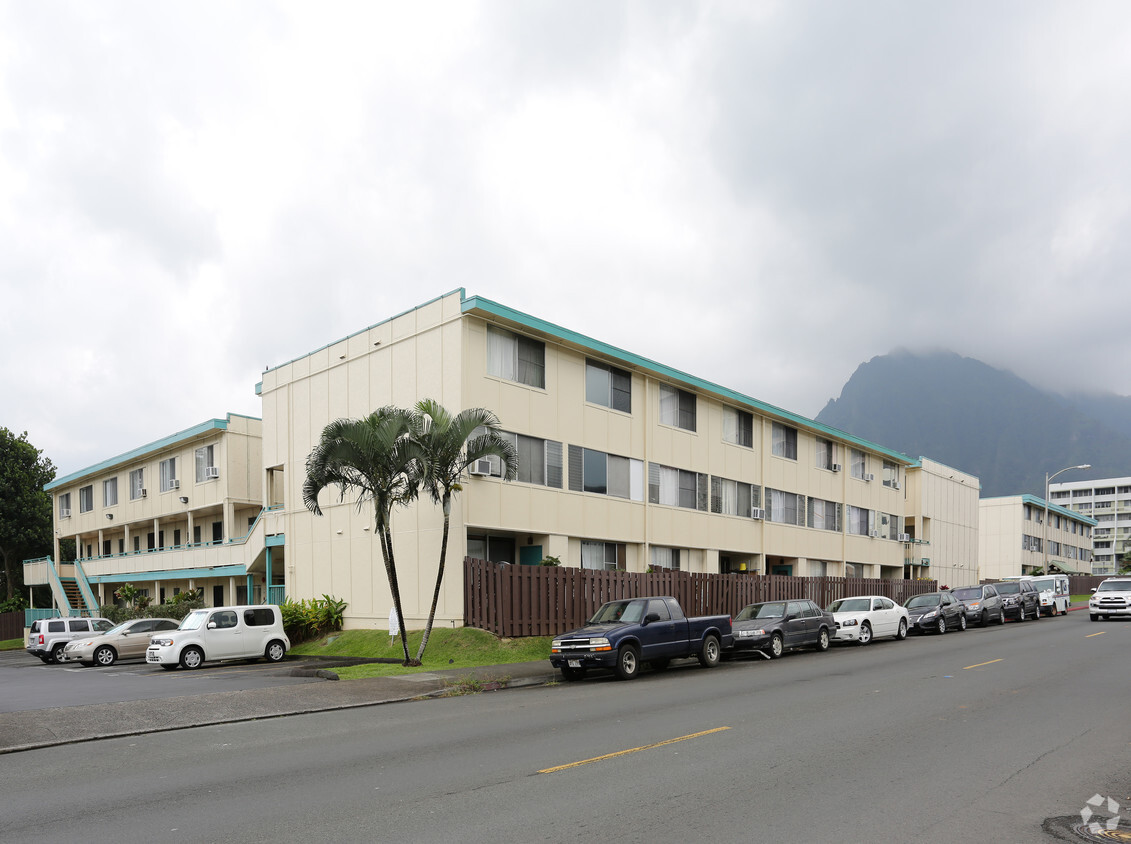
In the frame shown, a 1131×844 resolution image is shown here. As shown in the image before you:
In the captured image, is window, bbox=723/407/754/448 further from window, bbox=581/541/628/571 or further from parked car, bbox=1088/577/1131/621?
parked car, bbox=1088/577/1131/621

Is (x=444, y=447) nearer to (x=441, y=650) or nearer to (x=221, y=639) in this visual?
(x=441, y=650)

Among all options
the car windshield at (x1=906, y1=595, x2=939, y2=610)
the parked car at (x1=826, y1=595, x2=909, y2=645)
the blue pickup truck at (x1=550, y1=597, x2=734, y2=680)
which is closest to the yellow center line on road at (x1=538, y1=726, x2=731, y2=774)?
the blue pickup truck at (x1=550, y1=597, x2=734, y2=680)

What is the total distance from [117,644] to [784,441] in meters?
27.9

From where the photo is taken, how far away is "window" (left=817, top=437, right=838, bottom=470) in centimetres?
4400

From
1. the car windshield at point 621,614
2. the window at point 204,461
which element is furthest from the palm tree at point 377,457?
the window at point 204,461

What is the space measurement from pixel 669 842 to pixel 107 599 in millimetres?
54328

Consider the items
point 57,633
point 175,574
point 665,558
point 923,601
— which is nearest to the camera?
point 57,633

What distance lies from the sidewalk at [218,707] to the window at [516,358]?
10112 mm

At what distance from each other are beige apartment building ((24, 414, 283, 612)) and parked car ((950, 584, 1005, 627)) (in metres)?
27.5

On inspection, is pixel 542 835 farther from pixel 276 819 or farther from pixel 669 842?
pixel 276 819

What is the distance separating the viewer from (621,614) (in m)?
19.7

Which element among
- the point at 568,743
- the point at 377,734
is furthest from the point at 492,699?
the point at 568,743

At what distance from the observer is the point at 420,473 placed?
70.7 feet

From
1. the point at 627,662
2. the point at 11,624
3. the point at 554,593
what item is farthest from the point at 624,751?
the point at 11,624
